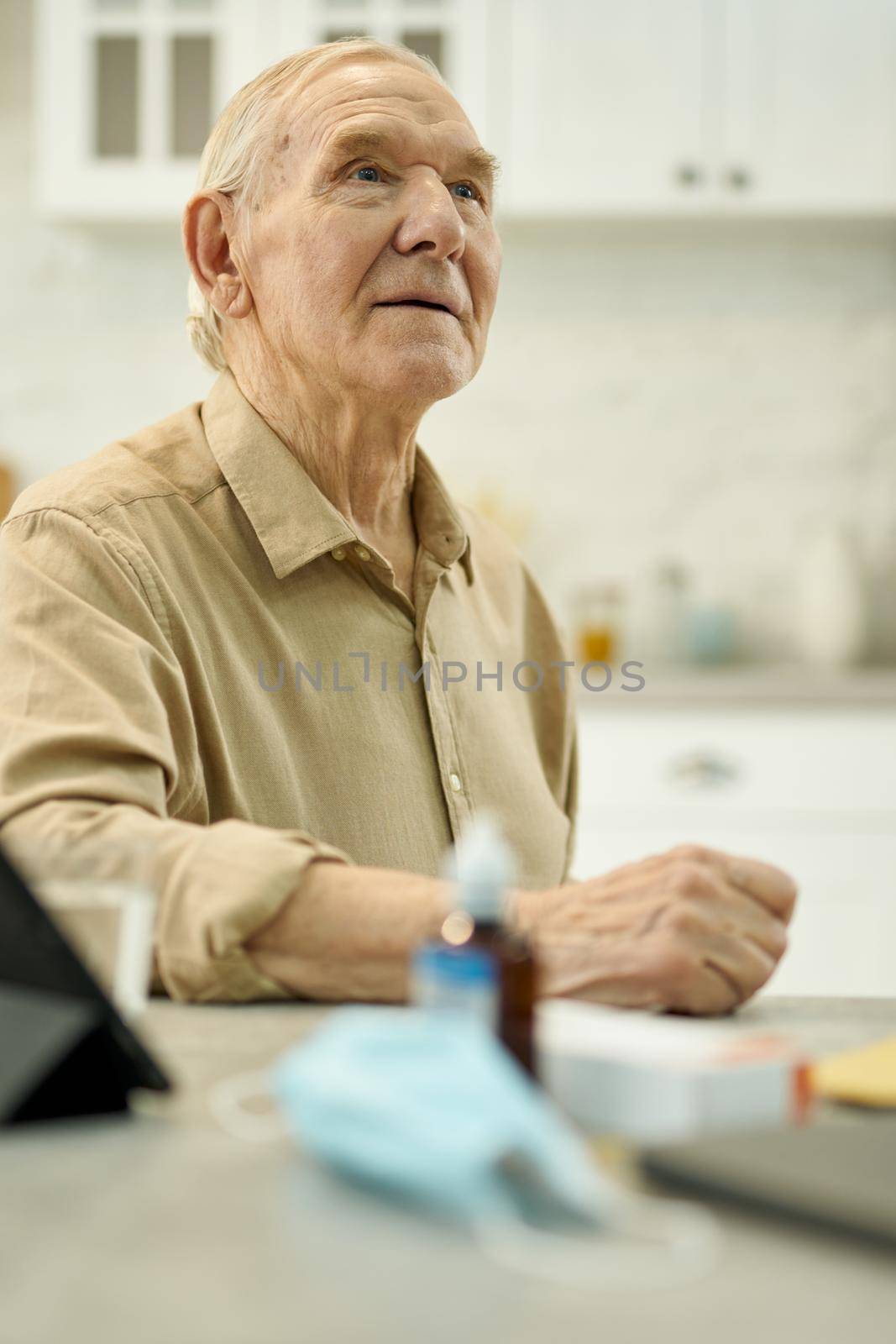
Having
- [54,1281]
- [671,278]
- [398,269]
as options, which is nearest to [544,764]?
[398,269]

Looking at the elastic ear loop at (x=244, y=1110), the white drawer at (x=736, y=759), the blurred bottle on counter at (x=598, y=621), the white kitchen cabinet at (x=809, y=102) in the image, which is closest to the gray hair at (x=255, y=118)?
the elastic ear loop at (x=244, y=1110)

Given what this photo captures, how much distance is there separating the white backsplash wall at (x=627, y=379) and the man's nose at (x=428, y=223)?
208cm

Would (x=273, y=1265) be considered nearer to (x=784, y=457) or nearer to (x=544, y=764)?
(x=544, y=764)

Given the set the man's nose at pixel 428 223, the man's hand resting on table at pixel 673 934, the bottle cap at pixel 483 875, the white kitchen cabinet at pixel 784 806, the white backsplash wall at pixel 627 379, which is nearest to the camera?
the bottle cap at pixel 483 875

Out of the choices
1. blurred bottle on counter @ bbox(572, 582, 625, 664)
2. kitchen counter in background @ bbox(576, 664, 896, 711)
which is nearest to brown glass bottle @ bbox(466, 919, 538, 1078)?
kitchen counter in background @ bbox(576, 664, 896, 711)

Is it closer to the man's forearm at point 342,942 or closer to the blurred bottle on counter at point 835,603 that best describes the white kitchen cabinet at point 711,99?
the blurred bottle on counter at point 835,603

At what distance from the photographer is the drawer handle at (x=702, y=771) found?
284 cm

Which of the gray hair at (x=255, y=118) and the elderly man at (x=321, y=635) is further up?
the gray hair at (x=255, y=118)

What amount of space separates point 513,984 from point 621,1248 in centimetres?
13

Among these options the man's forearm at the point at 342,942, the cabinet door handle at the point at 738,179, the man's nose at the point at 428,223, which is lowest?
the man's forearm at the point at 342,942

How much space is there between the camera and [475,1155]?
1.68 feet

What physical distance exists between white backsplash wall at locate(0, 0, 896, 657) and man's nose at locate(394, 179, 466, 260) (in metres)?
2.08

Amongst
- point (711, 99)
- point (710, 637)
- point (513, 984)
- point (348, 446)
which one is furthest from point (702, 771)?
point (513, 984)

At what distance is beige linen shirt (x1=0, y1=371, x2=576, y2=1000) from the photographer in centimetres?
96
